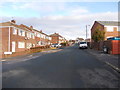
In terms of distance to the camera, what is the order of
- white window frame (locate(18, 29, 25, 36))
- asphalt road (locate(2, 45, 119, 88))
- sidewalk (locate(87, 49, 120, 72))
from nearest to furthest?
asphalt road (locate(2, 45, 119, 88))
sidewalk (locate(87, 49, 120, 72))
white window frame (locate(18, 29, 25, 36))

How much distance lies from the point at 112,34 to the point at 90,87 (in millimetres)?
37602

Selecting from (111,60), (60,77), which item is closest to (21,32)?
(111,60)

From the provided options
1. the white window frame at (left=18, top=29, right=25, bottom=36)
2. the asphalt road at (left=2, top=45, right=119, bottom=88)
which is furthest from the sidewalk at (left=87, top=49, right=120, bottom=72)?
the white window frame at (left=18, top=29, right=25, bottom=36)

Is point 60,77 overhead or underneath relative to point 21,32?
underneath

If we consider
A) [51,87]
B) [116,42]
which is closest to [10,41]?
[116,42]

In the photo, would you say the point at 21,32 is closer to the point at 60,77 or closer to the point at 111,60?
the point at 111,60

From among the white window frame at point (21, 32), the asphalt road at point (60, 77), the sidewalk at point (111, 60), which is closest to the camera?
the asphalt road at point (60, 77)

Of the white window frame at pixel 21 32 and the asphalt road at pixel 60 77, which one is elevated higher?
the white window frame at pixel 21 32

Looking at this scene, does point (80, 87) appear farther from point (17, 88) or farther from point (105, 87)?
point (17, 88)

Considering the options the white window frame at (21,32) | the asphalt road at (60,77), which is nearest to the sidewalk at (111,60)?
the asphalt road at (60,77)

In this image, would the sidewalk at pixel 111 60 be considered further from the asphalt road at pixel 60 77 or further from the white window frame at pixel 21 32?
the white window frame at pixel 21 32

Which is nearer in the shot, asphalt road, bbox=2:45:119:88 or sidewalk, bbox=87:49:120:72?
asphalt road, bbox=2:45:119:88

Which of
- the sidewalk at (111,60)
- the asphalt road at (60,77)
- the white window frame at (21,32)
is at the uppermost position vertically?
the white window frame at (21,32)

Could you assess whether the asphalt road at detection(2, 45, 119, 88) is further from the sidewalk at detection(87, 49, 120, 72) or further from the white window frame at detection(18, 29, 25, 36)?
the white window frame at detection(18, 29, 25, 36)
